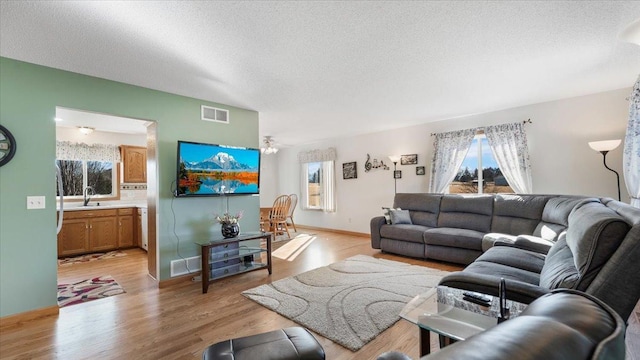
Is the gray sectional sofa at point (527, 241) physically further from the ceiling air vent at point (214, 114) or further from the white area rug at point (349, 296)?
the ceiling air vent at point (214, 114)

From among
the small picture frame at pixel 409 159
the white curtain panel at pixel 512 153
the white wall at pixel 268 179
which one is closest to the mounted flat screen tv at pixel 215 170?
the small picture frame at pixel 409 159

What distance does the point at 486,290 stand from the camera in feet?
5.45

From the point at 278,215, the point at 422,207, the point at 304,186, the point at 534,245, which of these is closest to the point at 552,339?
the point at 534,245

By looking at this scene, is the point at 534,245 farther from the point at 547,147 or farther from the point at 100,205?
the point at 100,205

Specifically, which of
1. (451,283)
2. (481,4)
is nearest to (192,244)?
(451,283)

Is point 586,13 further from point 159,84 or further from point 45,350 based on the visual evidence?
point 45,350

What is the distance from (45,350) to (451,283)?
2985 mm

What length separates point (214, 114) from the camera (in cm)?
384

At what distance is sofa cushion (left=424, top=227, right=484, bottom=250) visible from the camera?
3695 mm

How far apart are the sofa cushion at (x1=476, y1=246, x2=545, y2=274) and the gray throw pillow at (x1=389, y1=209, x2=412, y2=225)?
2050 mm

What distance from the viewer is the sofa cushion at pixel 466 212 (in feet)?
13.6

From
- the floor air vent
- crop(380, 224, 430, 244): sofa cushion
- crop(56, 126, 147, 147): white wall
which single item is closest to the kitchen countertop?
crop(56, 126, 147, 147): white wall

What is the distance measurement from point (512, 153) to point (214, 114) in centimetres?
464

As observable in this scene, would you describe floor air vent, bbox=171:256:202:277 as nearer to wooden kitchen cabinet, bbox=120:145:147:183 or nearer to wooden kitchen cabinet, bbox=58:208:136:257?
wooden kitchen cabinet, bbox=58:208:136:257
